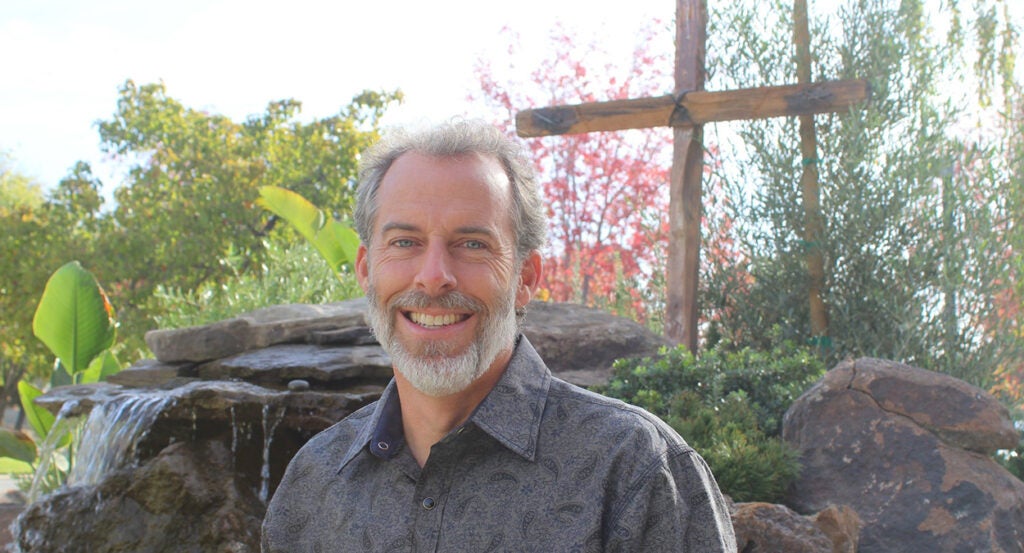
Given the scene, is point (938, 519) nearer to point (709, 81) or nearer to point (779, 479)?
point (779, 479)

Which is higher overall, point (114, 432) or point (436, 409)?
point (436, 409)

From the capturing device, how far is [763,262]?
28.7 feet

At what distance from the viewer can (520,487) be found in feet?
6.64

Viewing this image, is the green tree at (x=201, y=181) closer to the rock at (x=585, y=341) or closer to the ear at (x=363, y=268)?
the rock at (x=585, y=341)

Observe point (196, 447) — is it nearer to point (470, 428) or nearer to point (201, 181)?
point (470, 428)

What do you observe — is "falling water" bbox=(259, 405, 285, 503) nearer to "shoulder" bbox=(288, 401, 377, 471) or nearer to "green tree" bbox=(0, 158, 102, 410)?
"shoulder" bbox=(288, 401, 377, 471)

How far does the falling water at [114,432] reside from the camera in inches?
246

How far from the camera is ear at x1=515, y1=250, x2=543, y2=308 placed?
236cm

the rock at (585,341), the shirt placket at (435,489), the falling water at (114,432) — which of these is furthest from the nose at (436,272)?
the rock at (585,341)

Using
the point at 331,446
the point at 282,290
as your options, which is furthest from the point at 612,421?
the point at 282,290

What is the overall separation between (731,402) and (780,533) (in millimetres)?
2012

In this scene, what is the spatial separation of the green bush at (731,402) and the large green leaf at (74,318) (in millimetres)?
5616

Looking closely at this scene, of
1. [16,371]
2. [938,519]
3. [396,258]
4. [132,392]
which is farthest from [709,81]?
[16,371]

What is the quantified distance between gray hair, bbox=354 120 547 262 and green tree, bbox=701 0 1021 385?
20.3 ft
